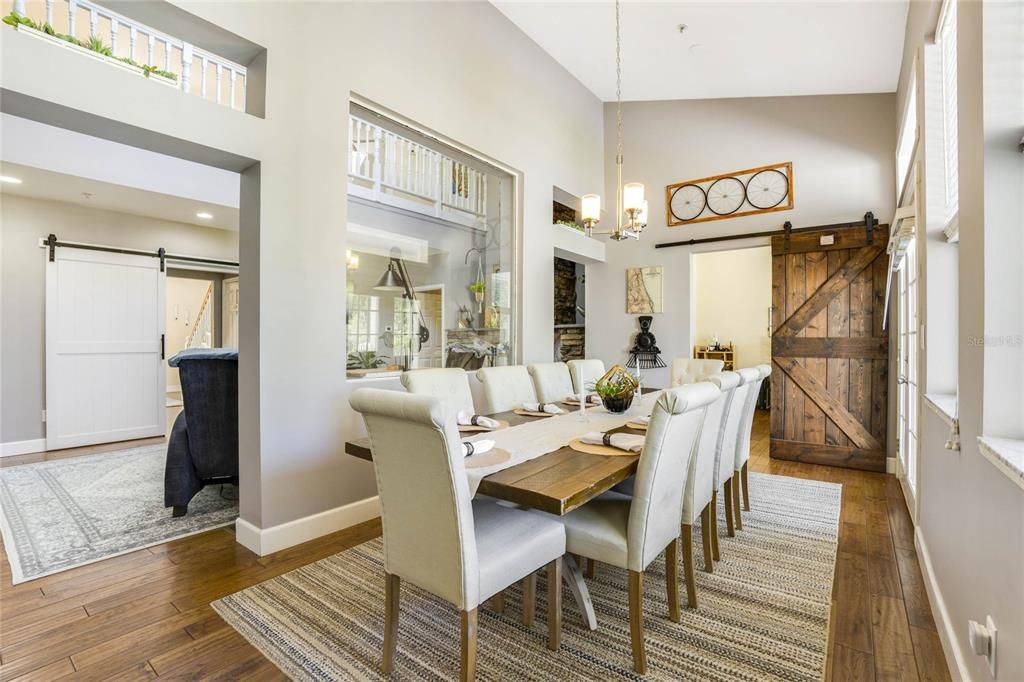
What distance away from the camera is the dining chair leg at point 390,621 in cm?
165

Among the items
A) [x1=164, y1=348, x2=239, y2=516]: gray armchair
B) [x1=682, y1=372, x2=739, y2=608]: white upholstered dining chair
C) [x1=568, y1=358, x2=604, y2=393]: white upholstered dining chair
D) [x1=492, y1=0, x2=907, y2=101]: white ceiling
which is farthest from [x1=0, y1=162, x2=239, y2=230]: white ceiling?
[x1=682, y1=372, x2=739, y2=608]: white upholstered dining chair

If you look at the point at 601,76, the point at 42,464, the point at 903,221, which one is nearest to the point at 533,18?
the point at 601,76

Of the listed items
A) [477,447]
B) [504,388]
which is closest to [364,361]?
[504,388]

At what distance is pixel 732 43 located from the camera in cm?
410

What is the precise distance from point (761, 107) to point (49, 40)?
17.7ft

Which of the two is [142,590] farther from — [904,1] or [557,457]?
[904,1]

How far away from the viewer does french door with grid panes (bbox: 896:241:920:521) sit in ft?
10.8

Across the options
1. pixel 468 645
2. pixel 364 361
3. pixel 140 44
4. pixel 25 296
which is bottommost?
pixel 468 645

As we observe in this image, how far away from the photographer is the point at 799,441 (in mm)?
4660

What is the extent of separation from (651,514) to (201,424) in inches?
108

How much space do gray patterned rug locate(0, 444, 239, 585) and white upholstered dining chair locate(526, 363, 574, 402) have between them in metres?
2.13

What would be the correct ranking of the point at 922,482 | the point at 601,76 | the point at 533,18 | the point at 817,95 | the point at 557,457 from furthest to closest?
1. the point at 601,76
2. the point at 817,95
3. the point at 533,18
4. the point at 922,482
5. the point at 557,457

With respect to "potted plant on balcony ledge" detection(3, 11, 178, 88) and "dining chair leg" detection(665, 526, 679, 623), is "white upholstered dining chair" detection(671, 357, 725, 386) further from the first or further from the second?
"potted plant on balcony ledge" detection(3, 11, 178, 88)

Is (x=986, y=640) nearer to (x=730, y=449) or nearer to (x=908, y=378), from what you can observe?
(x=730, y=449)
